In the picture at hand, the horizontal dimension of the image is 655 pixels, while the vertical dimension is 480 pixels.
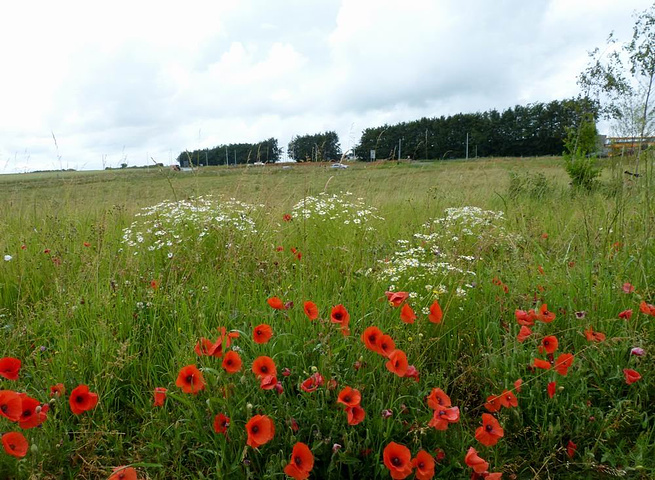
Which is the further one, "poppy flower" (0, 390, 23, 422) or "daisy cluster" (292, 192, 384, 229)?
"daisy cluster" (292, 192, 384, 229)

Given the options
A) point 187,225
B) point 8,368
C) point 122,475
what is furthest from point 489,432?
point 187,225

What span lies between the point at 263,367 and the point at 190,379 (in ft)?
0.84

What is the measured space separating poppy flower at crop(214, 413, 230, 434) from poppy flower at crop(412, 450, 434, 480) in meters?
0.61

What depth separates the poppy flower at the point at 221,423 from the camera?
129cm

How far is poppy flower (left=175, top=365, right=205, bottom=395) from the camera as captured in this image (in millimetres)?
1300

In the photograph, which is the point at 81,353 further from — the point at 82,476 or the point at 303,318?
the point at 303,318

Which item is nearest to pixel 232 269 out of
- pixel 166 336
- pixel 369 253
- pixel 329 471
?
pixel 166 336

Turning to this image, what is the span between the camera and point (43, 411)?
1.30 metres

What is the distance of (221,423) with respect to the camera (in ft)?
4.31

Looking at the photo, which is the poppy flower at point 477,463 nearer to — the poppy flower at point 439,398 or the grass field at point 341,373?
the grass field at point 341,373

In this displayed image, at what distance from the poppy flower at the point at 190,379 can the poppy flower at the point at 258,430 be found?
0.25 meters

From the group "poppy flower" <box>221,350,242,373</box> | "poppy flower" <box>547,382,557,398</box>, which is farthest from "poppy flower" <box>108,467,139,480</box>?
"poppy flower" <box>547,382,557,398</box>

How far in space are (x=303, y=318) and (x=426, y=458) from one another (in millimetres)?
882

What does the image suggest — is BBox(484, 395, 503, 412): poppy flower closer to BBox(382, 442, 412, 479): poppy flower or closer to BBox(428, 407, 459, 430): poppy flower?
BBox(428, 407, 459, 430): poppy flower
